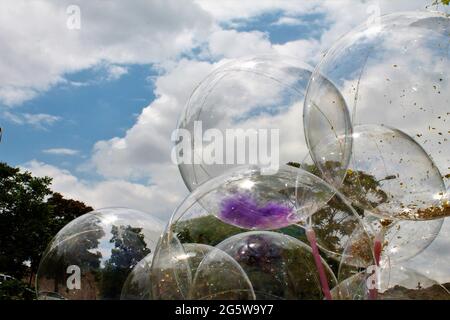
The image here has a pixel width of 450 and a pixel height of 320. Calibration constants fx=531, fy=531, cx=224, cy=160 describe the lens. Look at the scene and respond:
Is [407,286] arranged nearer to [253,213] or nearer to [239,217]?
Answer: [253,213]

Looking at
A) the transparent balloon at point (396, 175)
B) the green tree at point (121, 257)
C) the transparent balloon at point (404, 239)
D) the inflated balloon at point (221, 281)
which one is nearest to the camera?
the inflated balloon at point (221, 281)

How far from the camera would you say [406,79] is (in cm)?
466

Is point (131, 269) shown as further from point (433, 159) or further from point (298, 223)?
point (433, 159)

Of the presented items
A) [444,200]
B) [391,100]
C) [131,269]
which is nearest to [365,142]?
[391,100]

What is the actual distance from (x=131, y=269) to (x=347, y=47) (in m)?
3.94

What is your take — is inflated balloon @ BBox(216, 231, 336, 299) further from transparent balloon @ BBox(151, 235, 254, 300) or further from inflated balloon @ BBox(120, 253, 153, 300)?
inflated balloon @ BBox(120, 253, 153, 300)

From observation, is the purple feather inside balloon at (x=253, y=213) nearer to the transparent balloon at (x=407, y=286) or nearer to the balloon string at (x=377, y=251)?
the balloon string at (x=377, y=251)

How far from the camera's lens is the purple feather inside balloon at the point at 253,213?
16.8ft

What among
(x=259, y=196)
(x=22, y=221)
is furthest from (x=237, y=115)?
(x=22, y=221)

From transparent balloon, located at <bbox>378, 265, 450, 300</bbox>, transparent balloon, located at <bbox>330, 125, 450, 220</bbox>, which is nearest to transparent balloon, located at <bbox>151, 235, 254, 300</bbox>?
transparent balloon, located at <bbox>330, 125, 450, 220</bbox>

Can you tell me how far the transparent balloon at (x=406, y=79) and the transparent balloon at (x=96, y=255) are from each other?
3697 millimetres

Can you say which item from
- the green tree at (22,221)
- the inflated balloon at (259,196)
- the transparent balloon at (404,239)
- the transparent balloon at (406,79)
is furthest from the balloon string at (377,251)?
the green tree at (22,221)

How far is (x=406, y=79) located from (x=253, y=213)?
74.9 inches

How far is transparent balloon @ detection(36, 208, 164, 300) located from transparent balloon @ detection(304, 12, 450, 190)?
3.70 meters
